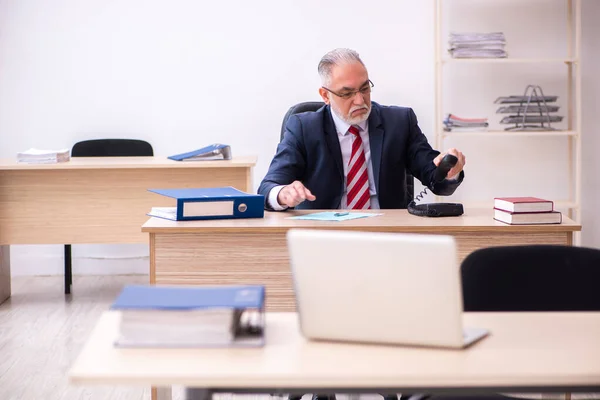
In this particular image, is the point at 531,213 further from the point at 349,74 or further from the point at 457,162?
the point at 349,74

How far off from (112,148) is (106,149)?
3 cm

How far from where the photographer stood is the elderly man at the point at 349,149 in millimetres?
3039

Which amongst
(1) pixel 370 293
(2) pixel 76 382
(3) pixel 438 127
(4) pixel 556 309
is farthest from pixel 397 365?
(3) pixel 438 127

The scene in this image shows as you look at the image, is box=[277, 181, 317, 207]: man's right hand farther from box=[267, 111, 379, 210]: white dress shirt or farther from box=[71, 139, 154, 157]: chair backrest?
box=[71, 139, 154, 157]: chair backrest

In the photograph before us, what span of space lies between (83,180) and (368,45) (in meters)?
1.99

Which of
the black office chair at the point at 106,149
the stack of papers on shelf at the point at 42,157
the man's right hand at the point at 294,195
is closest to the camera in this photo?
the man's right hand at the point at 294,195

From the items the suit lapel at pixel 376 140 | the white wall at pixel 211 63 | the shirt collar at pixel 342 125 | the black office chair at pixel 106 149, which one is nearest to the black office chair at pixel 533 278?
the suit lapel at pixel 376 140

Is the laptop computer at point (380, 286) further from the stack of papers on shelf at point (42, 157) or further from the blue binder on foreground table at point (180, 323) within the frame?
the stack of papers on shelf at point (42, 157)

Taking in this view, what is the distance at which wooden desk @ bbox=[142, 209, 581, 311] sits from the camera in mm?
2479

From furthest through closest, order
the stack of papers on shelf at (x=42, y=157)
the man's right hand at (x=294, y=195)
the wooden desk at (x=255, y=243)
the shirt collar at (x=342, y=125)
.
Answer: the stack of papers on shelf at (x=42, y=157)
the shirt collar at (x=342, y=125)
the man's right hand at (x=294, y=195)
the wooden desk at (x=255, y=243)

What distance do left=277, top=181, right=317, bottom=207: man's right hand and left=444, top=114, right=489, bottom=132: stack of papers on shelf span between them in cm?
231

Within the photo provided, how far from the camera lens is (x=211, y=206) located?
8.57ft

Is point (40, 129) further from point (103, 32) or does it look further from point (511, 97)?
point (511, 97)

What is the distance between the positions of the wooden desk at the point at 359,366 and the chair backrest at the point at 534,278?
1.28ft
